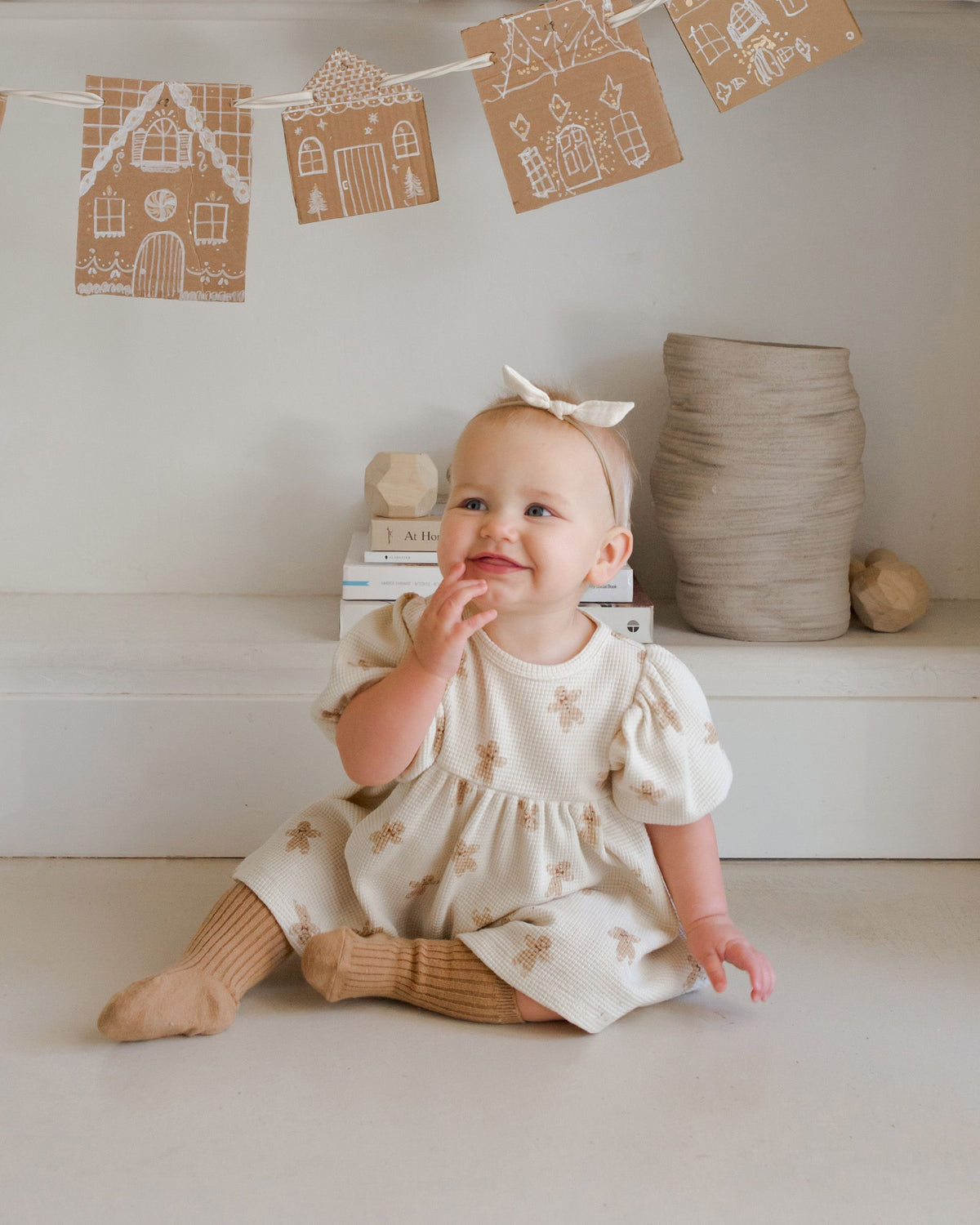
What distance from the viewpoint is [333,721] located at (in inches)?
40.6

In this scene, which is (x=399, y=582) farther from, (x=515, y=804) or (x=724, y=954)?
(x=724, y=954)

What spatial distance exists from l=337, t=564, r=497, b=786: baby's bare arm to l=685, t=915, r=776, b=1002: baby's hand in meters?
0.28

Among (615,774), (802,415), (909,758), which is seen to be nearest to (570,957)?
(615,774)

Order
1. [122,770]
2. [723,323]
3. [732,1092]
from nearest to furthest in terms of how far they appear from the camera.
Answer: [732,1092] → [122,770] → [723,323]

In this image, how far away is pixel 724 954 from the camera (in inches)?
39.0

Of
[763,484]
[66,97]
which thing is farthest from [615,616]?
[66,97]

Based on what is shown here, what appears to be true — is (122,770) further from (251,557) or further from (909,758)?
(909,758)

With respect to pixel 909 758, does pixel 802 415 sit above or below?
above

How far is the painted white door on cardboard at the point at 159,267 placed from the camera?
1.27m

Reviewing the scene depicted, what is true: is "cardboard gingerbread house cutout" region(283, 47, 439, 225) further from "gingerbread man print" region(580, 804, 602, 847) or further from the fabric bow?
"gingerbread man print" region(580, 804, 602, 847)

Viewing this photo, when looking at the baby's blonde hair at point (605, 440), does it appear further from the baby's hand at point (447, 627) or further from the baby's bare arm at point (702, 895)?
the baby's bare arm at point (702, 895)

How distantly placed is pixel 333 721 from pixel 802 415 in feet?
2.25

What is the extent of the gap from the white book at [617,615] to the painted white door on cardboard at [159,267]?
38cm

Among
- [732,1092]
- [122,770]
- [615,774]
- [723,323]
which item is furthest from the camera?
[723,323]
